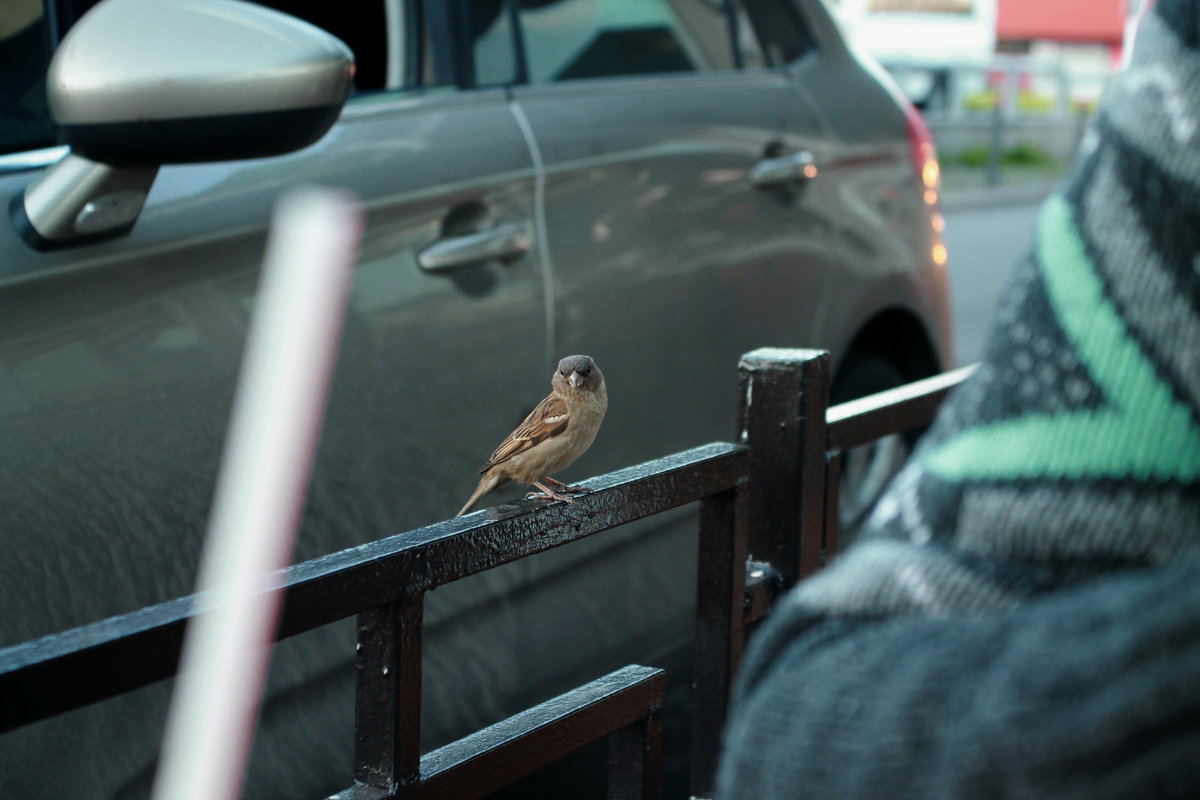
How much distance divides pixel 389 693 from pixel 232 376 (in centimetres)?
78

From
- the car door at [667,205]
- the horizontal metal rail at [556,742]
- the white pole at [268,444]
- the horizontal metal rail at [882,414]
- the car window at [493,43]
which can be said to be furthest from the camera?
the car window at [493,43]

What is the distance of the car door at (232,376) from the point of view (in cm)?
177

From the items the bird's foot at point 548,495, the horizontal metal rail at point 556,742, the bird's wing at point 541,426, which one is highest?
the bird's wing at point 541,426

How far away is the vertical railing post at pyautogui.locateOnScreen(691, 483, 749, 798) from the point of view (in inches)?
73.8

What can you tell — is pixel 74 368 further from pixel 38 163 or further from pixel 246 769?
pixel 246 769

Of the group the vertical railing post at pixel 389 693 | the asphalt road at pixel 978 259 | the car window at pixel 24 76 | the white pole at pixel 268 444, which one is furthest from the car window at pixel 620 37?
the asphalt road at pixel 978 259

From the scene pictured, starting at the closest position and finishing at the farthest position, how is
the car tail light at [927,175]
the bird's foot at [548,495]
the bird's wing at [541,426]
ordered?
the bird's foot at [548,495] → the bird's wing at [541,426] → the car tail light at [927,175]

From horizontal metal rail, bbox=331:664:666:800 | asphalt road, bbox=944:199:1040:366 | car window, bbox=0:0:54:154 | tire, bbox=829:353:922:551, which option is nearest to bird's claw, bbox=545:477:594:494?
horizontal metal rail, bbox=331:664:666:800

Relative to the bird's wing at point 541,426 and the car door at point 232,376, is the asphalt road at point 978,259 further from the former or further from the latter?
the bird's wing at point 541,426

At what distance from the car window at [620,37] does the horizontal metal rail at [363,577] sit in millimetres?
1340

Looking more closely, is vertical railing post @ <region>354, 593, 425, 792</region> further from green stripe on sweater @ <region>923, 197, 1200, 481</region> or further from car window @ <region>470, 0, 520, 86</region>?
car window @ <region>470, 0, 520, 86</region>

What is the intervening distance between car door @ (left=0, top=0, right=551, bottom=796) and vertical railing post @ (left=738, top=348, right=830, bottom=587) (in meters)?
0.50

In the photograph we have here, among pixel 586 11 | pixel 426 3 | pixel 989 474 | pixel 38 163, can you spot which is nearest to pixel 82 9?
pixel 38 163

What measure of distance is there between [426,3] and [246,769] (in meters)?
1.50
